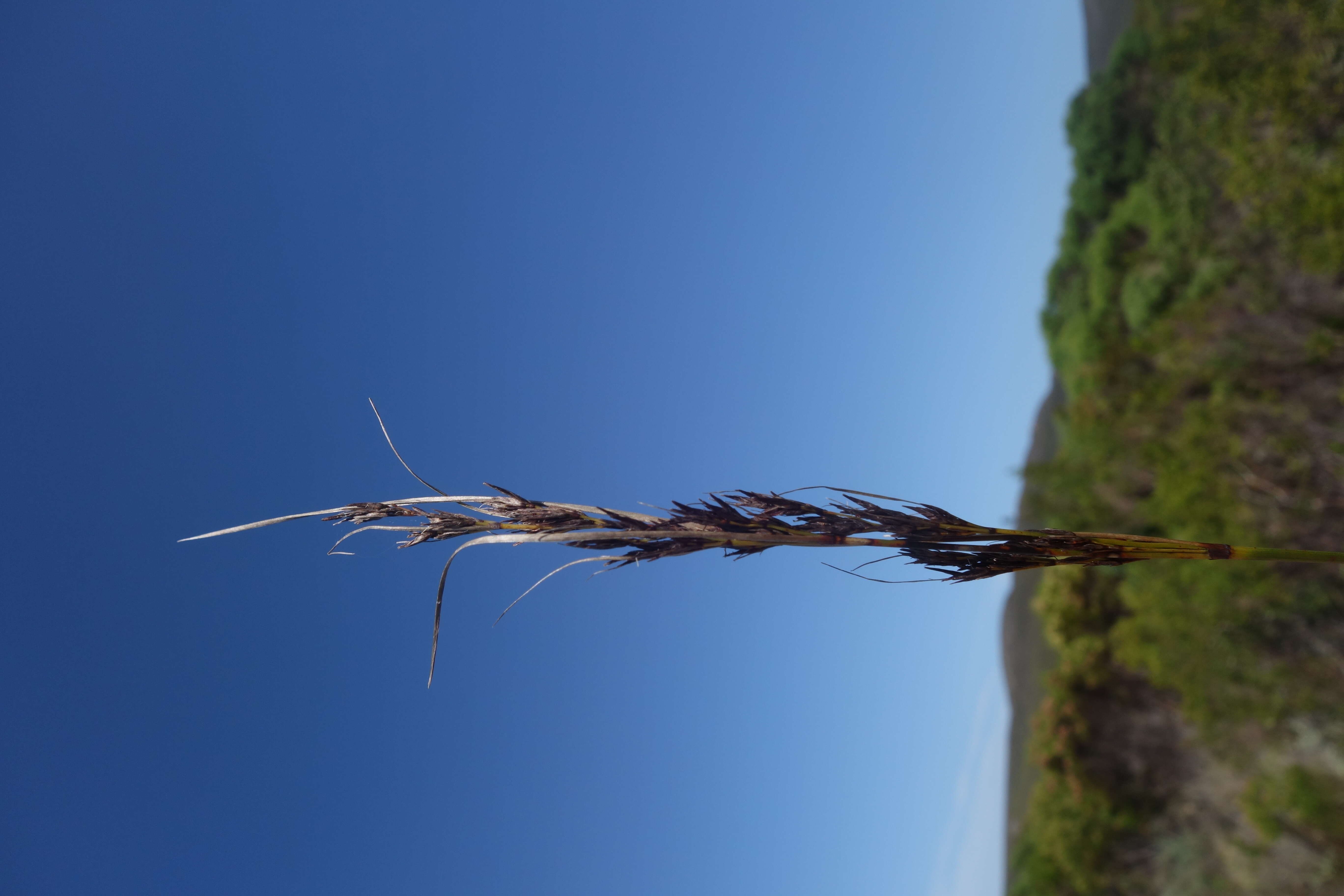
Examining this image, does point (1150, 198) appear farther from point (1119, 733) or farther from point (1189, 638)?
point (1119, 733)

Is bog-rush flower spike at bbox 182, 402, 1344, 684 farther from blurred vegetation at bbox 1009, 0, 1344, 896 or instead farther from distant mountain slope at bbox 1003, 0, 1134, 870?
distant mountain slope at bbox 1003, 0, 1134, 870

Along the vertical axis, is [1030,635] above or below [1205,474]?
below

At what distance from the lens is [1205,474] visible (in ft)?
63.5

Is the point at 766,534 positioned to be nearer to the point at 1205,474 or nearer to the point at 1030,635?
the point at 1205,474

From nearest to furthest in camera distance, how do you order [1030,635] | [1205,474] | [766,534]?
1. [766,534]
2. [1205,474]
3. [1030,635]

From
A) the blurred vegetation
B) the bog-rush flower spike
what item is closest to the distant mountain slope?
the blurred vegetation

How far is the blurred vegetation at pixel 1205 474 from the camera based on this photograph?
17.2 meters

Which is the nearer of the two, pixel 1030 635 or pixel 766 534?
pixel 766 534

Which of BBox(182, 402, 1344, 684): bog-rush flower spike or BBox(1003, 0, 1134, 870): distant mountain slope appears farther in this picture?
BBox(1003, 0, 1134, 870): distant mountain slope

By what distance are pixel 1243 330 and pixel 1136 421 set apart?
3.82 meters

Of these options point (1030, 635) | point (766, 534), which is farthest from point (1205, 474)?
point (766, 534)

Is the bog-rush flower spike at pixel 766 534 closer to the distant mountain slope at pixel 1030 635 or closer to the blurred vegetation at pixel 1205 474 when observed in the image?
the blurred vegetation at pixel 1205 474

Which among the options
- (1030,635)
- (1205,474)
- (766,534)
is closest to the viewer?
→ (766,534)

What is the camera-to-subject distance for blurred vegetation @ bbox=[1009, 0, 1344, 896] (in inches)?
676
